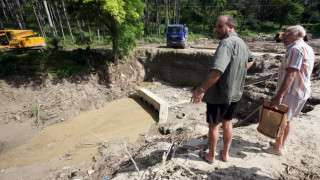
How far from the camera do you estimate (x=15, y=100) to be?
810cm

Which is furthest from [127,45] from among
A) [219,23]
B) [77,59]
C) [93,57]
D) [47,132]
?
[219,23]

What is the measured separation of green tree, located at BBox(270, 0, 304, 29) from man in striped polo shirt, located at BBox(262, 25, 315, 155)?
36.6 m

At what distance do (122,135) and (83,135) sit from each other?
5.99ft

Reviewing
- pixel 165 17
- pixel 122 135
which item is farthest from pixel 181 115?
pixel 165 17

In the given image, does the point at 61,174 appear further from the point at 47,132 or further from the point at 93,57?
the point at 93,57

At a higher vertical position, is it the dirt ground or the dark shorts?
the dark shorts

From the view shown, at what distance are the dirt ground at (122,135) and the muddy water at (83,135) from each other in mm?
40

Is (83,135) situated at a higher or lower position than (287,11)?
lower

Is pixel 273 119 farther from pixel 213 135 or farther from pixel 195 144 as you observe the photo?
pixel 195 144

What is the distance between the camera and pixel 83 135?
750cm

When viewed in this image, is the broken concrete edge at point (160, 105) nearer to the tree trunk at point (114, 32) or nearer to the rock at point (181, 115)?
the rock at point (181, 115)

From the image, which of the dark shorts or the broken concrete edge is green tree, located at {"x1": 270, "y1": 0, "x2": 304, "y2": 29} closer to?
the broken concrete edge

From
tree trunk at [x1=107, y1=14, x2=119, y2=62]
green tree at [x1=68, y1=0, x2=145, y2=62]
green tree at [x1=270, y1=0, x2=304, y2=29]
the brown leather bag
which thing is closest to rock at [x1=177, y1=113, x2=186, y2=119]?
green tree at [x1=68, y1=0, x2=145, y2=62]

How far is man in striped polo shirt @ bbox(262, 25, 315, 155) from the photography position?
2.23 metres
